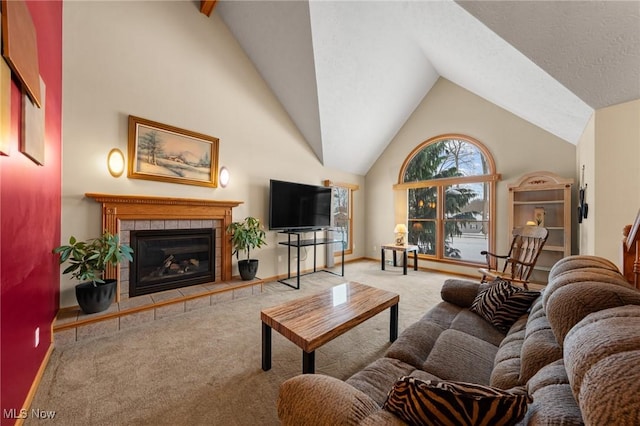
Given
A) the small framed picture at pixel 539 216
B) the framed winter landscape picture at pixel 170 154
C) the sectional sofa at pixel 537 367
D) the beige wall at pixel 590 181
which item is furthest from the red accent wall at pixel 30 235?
the small framed picture at pixel 539 216

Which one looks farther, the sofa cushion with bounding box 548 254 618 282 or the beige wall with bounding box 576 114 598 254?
the beige wall with bounding box 576 114 598 254

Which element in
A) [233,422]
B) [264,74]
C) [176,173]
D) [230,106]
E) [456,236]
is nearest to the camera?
[233,422]

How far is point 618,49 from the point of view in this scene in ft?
5.68

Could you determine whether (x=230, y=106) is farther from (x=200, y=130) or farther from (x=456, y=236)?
(x=456, y=236)

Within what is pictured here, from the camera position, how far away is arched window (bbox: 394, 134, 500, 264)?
453 centimetres

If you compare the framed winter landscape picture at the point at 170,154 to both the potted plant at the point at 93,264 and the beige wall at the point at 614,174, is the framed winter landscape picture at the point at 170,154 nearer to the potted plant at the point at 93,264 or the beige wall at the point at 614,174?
the potted plant at the point at 93,264

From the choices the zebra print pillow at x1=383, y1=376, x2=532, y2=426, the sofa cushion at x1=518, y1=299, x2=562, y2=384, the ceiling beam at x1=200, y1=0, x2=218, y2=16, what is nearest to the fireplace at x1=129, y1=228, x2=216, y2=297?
the ceiling beam at x1=200, y1=0, x2=218, y2=16

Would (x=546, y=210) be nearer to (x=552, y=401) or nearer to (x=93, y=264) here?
(x=552, y=401)

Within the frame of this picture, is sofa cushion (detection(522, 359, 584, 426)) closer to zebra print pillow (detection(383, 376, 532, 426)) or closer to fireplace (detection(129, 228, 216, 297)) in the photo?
zebra print pillow (detection(383, 376, 532, 426))

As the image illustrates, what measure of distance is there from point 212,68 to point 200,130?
986mm

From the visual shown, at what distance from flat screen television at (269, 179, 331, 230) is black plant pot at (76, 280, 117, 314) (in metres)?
2.16

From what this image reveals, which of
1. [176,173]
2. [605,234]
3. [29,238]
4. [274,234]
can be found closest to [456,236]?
[605,234]

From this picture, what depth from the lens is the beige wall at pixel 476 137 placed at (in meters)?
3.92

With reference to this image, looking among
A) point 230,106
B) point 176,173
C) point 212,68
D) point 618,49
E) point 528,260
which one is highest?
point 212,68
